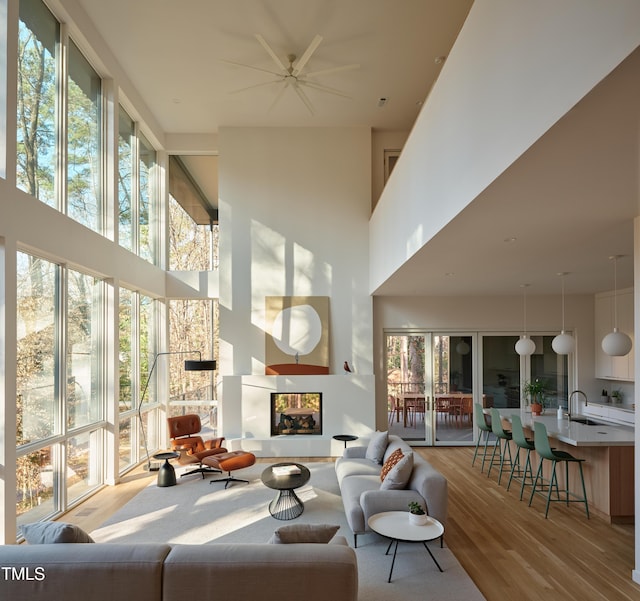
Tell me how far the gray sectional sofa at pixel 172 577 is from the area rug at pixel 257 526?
1.06 m

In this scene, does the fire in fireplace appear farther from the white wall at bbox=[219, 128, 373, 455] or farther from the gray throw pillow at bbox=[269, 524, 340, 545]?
the gray throw pillow at bbox=[269, 524, 340, 545]

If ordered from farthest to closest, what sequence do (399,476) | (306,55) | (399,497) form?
(306,55), (399,476), (399,497)

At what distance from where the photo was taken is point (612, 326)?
8570 mm

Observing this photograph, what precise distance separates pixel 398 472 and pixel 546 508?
6.13 ft

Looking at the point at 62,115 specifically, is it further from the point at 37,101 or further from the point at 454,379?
the point at 454,379

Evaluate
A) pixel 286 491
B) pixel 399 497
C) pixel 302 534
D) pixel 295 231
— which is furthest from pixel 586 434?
pixel 295 231

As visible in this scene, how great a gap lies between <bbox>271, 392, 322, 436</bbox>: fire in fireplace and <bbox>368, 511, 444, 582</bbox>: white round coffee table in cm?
438

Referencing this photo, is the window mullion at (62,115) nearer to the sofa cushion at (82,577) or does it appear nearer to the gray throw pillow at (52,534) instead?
the gray throw pillow at (52,534)

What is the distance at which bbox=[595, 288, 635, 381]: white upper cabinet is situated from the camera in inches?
319

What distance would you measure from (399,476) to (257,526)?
61.9 inches

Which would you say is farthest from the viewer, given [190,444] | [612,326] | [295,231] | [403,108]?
[295,231]

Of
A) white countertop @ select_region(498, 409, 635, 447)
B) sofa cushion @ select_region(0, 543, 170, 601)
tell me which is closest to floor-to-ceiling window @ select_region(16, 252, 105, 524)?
sofa cushion @ select_region(0, 543, 170, 601)

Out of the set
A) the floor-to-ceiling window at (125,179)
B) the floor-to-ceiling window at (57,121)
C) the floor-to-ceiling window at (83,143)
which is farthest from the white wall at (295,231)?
the floor-to-ceiling window at (57,121)

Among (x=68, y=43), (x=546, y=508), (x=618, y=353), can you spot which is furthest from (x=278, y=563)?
(x=68, y=43)
